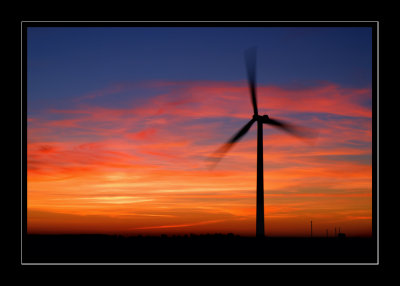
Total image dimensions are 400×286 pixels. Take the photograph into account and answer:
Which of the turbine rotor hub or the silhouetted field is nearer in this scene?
the turbine rotor hub

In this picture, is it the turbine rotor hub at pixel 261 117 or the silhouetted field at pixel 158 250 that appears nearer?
the turbine rotor hub at pixel 261 117

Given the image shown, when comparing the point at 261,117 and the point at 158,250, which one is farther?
the point at 158,250

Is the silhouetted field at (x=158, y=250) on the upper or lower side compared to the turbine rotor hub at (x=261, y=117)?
lower

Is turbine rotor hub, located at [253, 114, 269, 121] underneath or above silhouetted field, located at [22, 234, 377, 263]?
above

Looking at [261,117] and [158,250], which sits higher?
[261,117]
